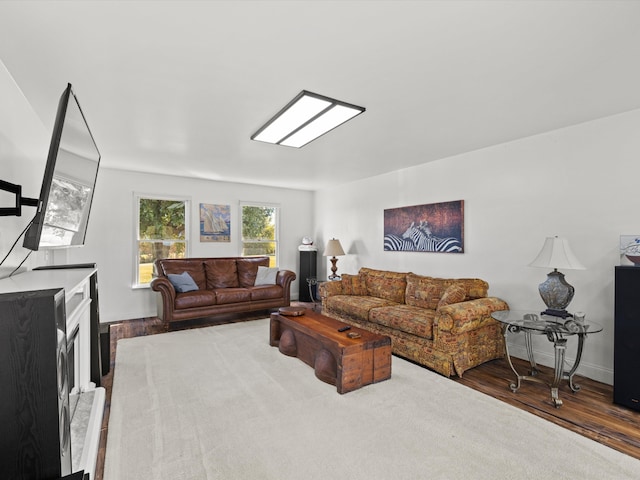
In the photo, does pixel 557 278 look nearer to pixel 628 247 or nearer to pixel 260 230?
pixel 628 247

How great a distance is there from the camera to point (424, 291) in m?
4.07

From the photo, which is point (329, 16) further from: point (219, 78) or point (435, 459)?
point (435, 459)

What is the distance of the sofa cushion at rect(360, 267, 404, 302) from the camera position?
449cm

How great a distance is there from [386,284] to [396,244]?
28.7 inches

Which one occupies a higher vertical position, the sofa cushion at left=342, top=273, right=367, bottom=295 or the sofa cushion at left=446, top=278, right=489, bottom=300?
the sofa cushion at left=446, top=278, right=489, bottom=300

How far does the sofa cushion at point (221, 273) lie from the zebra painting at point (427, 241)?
2999 millimetres

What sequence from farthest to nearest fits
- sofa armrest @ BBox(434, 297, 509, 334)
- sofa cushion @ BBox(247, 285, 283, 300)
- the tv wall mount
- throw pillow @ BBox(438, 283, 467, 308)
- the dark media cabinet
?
1. sofa cushion @ BBox(247, 285, 283, 300)
2. throw pillow @ BBox(438, 283, 467, 308)
3. sofa armrest @ BBox(434, 297, 509, 334)
4. the tv wall mount
5. the dark media cabinet

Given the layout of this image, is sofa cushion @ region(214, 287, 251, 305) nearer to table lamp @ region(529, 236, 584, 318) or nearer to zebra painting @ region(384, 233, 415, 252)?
zebra painting @ region(384, 233, 415, 252)

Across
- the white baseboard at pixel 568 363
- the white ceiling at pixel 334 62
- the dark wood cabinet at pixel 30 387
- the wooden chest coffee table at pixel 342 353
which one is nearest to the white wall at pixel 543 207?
the white baseboard at pixel 568 363

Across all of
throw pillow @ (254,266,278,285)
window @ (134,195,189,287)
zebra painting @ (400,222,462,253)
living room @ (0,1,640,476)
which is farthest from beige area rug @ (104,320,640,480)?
window @ (134,195,189,287)

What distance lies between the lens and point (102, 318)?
509cm

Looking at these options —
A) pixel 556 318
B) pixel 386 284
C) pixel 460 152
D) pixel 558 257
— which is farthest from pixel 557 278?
pixel 386 284

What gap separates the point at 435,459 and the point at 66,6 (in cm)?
309

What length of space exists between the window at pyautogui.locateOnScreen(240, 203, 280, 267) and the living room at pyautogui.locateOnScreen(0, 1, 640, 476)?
937mm
